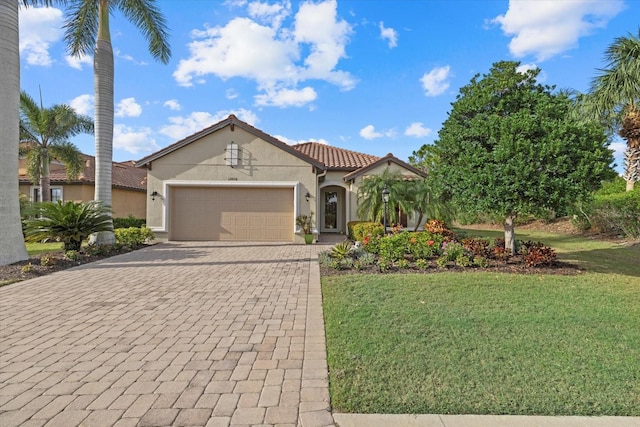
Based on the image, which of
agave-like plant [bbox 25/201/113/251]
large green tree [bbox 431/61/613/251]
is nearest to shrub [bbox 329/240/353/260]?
large green tree [bbox 431/61/613/251]

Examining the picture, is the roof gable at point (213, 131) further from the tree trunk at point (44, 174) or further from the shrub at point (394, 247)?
the tree trunk at point (44, 174)

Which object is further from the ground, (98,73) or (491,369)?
(98,73)

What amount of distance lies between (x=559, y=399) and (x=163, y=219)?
14144mm

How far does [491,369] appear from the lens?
3193mm

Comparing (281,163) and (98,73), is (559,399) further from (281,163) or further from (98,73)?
(98,73)

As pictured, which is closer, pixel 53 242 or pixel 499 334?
pixel 499 334

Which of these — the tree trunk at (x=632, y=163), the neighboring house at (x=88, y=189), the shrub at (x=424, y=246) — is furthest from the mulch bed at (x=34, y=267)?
the tree trunk at (x=632, y=163)

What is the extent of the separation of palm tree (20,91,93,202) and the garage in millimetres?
8334

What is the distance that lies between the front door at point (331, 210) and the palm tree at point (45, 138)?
538 inches

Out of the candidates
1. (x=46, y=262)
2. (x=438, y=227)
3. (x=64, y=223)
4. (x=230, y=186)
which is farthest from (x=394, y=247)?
(x=64, y=223)

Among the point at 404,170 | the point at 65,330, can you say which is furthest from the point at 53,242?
→ the point at 404,170

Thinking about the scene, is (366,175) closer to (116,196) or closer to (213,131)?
(213,131)

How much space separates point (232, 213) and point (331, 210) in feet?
19.9

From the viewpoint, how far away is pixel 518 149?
6621 mm
